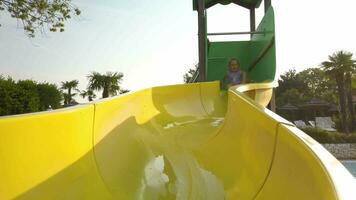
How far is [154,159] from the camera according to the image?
265cm

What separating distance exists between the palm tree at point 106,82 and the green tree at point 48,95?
2210 centimetres

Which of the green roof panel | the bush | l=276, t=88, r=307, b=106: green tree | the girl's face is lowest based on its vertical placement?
the bush

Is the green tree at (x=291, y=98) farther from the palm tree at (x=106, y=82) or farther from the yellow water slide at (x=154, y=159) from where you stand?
the yellow water slide at (x=154, y=159)

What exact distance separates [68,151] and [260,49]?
5631 mm

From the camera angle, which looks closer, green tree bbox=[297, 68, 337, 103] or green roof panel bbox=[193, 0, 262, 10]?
green roof panel bbox=[193, 0, 262, 10]

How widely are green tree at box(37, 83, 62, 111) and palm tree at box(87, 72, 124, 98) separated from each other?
22102 millimetres

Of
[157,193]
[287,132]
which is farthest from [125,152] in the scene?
[287,132]

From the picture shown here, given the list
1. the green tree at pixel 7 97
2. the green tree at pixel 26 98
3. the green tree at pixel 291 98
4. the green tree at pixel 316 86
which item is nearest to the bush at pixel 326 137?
the green tree at pixel 26 98

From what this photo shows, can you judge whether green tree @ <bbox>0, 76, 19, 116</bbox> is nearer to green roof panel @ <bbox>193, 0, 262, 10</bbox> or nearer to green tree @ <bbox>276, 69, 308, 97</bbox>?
green roof panel @ <bbox>193, 0, 262, 10</bbox>

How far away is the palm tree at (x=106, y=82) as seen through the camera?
117 ft

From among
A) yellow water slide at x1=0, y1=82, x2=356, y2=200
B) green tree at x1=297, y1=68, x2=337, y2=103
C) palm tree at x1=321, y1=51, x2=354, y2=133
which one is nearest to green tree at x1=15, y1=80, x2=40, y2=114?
yellow water slide at x1=0, y1=82, x2=356, y2=200

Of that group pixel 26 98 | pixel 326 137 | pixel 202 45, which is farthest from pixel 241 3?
pixel 326 137

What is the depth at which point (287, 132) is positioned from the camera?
1.44 metres

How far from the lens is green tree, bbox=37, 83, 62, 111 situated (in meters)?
12.6
